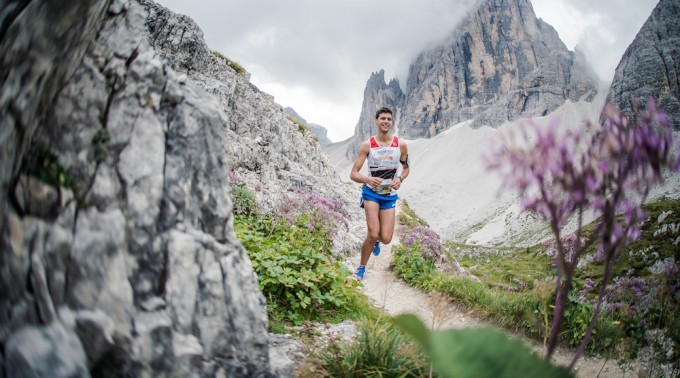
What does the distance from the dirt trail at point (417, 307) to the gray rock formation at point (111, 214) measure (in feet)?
8.79

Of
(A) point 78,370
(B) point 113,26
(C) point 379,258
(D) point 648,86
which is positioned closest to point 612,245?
(A) point 78,370

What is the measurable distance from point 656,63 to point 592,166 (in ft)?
472

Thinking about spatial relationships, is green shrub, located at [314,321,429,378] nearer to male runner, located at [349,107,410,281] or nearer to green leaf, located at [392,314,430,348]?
green leaf, located at [392,314,430,348]

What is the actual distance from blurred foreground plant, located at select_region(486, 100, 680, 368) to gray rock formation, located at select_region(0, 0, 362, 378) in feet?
6.66

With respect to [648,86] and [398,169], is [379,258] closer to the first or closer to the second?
[398,169]

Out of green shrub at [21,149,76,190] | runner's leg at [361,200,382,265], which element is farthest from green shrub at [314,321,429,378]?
runner's leg at [361,200,382,265]

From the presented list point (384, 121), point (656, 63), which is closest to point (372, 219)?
point (384, 121)

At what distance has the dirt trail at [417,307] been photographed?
554 cm

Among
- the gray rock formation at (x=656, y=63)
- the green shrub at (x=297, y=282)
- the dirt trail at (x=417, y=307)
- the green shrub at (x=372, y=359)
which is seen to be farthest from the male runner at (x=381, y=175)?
the gray rock formation at (x=656, y=63)

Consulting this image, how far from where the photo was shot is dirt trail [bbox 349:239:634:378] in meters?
5.54

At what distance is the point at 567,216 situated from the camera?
151cm

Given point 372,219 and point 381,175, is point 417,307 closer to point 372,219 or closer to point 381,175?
point 372,219

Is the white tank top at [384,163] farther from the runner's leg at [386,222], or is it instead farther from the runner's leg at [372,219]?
the runner's leg at [386,222]

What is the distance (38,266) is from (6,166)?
1.69 ft
